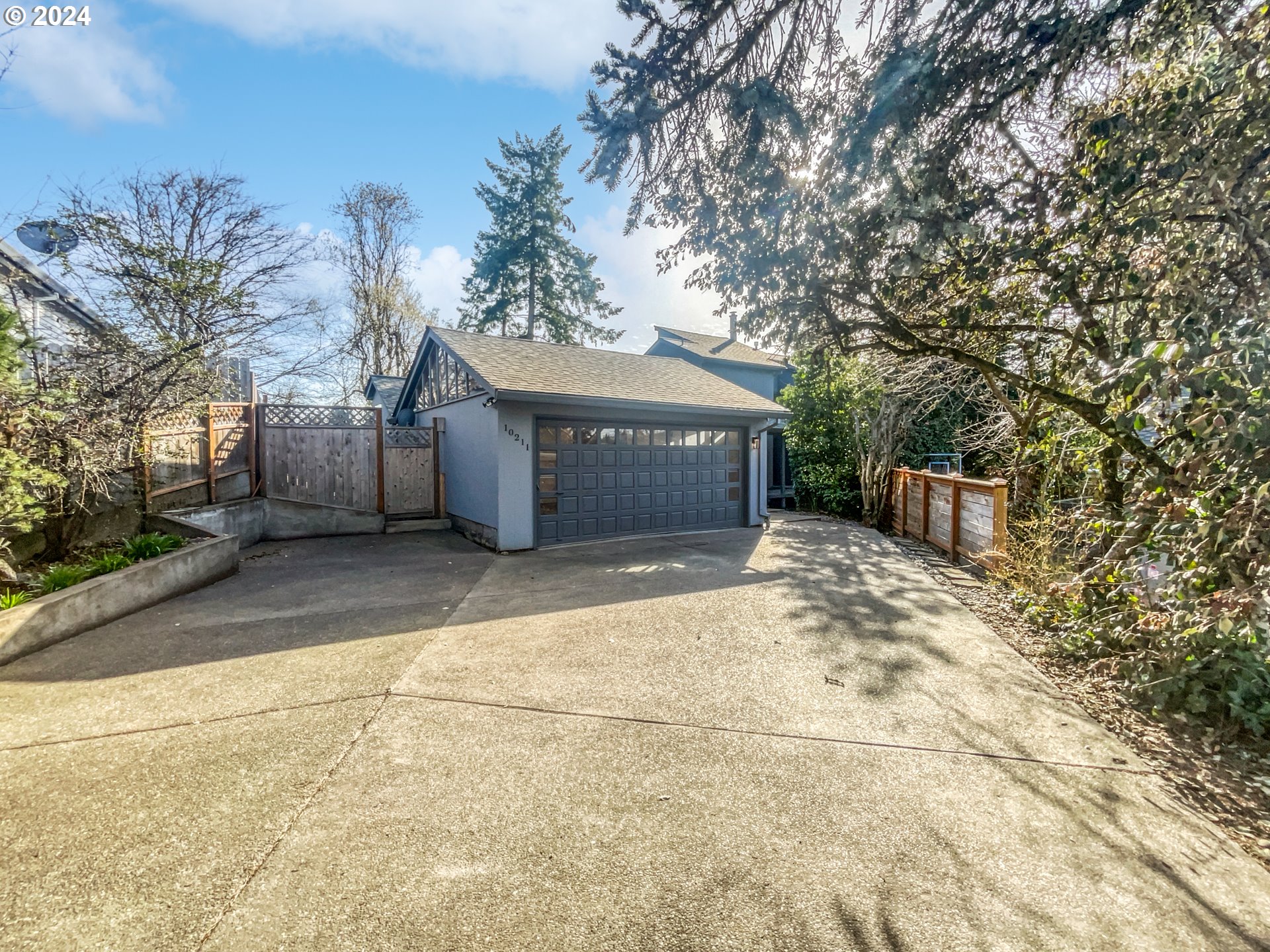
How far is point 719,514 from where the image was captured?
10.7 meters

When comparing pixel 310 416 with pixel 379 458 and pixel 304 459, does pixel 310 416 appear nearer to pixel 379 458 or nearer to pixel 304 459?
pixel 304 459

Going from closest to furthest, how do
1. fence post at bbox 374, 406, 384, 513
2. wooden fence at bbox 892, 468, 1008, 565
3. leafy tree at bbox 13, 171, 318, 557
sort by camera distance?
1. leafy tree at bbox 13, 171, 318, 557
2. wooden fence at bbox 892, 468, 1008, 565
3. fence post at bbox 374, 406, 384, 513

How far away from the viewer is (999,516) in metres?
6.41

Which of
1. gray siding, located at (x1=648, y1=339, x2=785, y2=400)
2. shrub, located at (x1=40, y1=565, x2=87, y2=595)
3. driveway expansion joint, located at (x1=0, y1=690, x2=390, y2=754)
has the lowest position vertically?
driveway expansion joint, located at (x1=0, y1=690, x2=390, y2=754)

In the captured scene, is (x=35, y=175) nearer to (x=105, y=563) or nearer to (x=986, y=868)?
(x=105, y=563)

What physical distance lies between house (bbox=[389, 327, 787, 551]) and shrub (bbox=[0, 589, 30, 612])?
4902mm

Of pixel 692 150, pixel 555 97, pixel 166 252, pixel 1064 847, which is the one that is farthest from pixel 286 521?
pixel 1064 847

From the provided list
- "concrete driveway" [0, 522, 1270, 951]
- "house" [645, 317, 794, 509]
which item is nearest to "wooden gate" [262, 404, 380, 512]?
"concrete driveway" [0, 522, 1270, 951]

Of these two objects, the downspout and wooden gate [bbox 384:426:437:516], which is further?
the downspout

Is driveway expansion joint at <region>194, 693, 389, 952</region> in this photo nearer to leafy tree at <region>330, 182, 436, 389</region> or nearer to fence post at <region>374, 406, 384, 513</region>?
fence post at <region>374, 406, 384, 513</region>

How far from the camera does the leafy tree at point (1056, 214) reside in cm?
282

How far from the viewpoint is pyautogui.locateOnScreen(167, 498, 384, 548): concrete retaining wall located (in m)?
7.84

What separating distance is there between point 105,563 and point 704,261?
256 inches

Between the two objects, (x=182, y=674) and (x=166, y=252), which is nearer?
(x=182, y=674)
